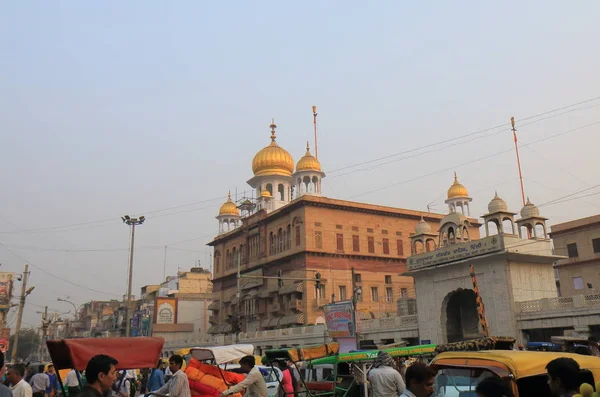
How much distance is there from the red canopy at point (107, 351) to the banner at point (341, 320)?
1833 centimetres

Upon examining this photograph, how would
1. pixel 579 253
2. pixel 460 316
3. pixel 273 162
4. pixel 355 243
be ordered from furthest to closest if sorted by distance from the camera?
pixel 273 162
pixel 355 243
pixel 579 253
pixel 460 316

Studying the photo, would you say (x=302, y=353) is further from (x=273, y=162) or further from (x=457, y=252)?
(x=273, y=162)

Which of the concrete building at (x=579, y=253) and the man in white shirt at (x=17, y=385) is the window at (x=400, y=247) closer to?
the concrete building at (x=579, y=253)

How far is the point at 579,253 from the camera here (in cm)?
4312

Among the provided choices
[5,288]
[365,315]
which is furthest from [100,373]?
[5,288]

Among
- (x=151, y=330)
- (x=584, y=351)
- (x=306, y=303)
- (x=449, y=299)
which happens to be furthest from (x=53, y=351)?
(x=151, y=330)

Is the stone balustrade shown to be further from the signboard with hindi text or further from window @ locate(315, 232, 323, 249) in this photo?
window @ locate(315, 232, 323, 249)

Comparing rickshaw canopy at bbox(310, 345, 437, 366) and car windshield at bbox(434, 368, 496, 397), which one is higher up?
rickshaw canopy at bbox(310, 345, 437, 366)

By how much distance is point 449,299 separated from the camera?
31.9m

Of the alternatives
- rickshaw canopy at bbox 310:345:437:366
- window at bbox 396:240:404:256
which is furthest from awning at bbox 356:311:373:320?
rickshaw canopy at bbox 310:345:437:366

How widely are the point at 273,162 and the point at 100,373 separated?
186 feet

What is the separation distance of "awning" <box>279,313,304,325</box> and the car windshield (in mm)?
38235

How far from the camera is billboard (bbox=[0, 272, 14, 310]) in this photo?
67.9 meters

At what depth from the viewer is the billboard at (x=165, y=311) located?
224 ft
